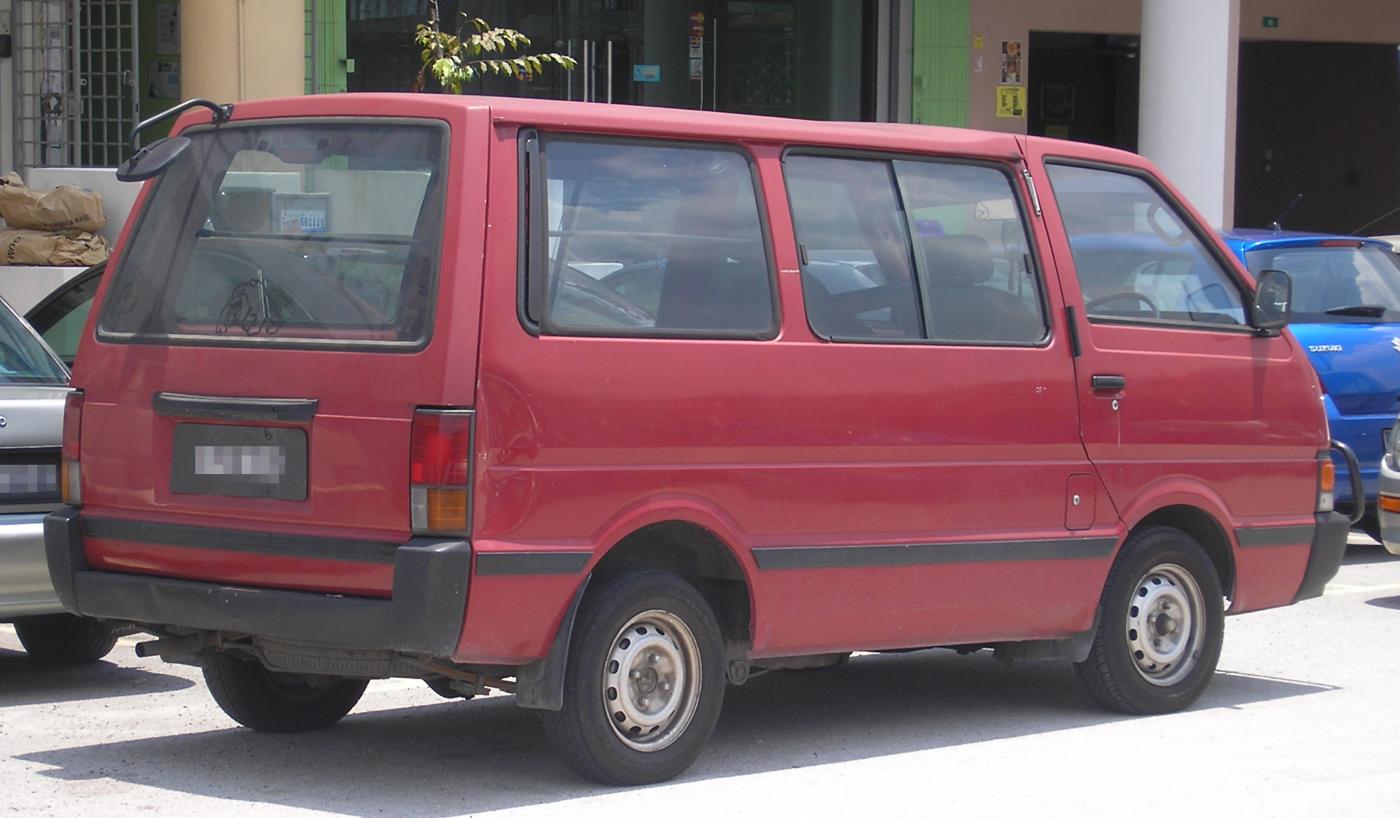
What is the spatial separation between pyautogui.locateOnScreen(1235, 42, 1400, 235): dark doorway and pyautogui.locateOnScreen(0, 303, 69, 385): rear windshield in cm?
2053

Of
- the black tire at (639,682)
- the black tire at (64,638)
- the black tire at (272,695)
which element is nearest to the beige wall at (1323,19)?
the black tire at (64,638)

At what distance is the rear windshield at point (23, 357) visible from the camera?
24.6 feet

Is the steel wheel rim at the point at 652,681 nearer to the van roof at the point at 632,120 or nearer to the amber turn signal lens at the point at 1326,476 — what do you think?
the van roof at the point at 632,120

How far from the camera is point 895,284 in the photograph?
627 centimetres

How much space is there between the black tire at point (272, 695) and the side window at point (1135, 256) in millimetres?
2903

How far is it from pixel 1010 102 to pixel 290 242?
15915 millimetres

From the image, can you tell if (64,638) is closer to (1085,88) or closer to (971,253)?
(971,253)

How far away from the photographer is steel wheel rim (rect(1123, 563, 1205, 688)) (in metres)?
6.97

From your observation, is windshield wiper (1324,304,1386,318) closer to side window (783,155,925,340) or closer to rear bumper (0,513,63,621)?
side window (783,155,925,340)

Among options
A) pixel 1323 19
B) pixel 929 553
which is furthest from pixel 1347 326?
pixel 1323 19

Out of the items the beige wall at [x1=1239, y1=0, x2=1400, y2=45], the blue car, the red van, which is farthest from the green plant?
the beige wall at [x1=1239, y1=0, x2=1400, y2=45]

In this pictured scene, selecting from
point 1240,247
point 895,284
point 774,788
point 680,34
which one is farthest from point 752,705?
point 680,34

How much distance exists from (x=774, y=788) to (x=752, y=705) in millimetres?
1376

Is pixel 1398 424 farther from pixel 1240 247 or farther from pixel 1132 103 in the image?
pixel 1132 103
